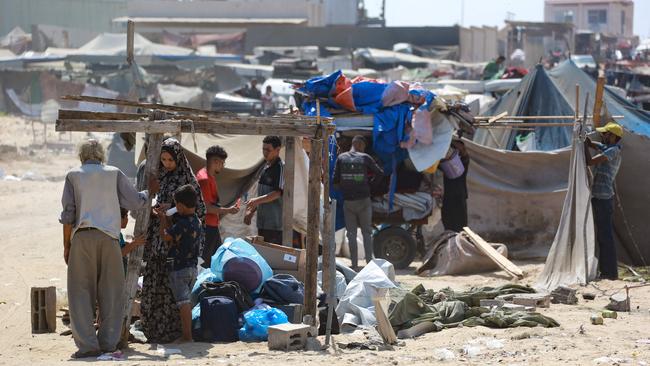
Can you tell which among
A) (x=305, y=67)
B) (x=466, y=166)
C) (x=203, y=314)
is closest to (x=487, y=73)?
(x=305, y=67)

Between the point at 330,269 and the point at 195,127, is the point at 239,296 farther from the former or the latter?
the point at 195,127

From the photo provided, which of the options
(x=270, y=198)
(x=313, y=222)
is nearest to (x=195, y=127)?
(x=313, y=222)

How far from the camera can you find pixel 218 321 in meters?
8.30

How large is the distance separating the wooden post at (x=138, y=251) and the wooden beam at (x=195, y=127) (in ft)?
0.41

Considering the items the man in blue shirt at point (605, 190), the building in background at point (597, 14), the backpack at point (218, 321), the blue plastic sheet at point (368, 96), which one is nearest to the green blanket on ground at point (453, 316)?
the backpack at point (218, 321)

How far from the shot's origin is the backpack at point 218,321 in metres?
8.30

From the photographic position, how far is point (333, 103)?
12.8 metres

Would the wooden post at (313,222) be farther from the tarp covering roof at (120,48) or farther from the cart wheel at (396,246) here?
the tarp covering roof at (120,48)

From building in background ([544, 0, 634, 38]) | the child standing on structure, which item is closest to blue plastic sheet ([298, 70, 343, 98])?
the child standing on structure

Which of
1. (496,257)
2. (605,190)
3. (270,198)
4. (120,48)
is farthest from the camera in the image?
(120,48)

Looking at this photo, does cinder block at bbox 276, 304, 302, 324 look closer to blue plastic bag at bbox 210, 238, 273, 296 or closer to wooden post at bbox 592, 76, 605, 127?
blue plastic bag at bbox 210, 238, 273, 296

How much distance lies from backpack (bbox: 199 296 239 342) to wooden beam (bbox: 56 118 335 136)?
4.25ft

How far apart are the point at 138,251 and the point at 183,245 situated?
351 mm

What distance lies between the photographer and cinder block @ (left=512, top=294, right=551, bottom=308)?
9.50m
